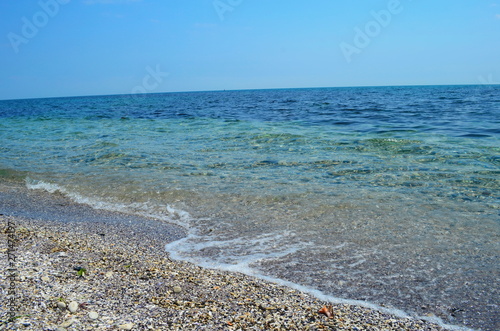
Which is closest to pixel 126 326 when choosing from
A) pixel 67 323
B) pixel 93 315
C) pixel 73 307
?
pixel 93 315

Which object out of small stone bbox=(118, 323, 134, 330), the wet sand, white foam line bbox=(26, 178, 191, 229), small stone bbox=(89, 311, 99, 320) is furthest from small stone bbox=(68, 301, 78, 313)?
white foam line bbox=(26, 178, 191, 229)

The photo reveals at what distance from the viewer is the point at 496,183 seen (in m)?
7.85

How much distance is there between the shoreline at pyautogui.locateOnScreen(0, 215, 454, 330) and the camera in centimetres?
307

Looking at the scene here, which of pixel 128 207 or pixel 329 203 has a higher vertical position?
pixel 329 203

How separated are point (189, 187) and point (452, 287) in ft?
18.3

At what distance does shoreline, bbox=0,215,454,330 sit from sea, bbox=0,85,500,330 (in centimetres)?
42

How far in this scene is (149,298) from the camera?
3.51 m

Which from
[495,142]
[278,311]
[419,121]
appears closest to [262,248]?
[278,311]

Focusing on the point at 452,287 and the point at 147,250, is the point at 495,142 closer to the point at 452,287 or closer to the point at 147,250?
the point at 452,287

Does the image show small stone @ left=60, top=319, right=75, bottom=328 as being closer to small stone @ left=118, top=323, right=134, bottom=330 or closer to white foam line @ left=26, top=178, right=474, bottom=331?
small stone @ left=118, top=323, right=134, bottom=330

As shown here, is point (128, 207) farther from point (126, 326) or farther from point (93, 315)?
point (126, 326)

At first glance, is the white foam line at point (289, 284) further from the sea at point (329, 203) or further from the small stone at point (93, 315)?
the small stone at point (93, 315)

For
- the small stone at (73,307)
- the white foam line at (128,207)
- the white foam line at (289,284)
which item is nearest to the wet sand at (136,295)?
the small stone at (73,307)

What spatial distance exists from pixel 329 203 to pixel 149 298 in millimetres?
4303
